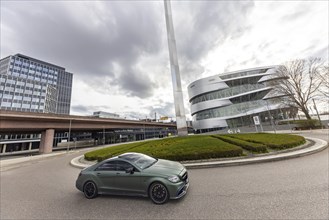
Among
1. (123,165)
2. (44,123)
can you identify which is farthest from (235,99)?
(44,123)

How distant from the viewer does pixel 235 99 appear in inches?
2105

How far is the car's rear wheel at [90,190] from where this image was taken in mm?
5854

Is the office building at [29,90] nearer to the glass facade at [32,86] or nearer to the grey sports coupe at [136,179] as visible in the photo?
the glass facade at [32,86]

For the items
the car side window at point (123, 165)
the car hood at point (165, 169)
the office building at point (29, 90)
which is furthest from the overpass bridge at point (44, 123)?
the office building at point (29, 90)

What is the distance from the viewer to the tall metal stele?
76.6 ft

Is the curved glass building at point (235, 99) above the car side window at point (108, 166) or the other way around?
above

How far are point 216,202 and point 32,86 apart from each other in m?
110

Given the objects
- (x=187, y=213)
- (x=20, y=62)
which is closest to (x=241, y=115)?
(x=187, y=213)

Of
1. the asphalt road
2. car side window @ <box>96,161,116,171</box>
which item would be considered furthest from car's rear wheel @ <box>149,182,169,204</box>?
car side window @ <box>96,161,116,171</box>

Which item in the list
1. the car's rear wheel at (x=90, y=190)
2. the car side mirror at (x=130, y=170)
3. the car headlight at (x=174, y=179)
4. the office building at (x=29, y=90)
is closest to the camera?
the car headlight at (x=174, y=179)

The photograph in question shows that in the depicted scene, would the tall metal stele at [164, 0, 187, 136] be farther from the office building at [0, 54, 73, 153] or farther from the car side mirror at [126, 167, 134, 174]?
the office building at [0, 54, 73, 153]

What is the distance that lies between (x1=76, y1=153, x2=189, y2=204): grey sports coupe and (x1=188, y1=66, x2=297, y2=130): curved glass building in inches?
1989

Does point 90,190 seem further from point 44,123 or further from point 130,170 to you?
point 44,123

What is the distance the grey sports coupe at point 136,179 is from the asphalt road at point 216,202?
316 mm
